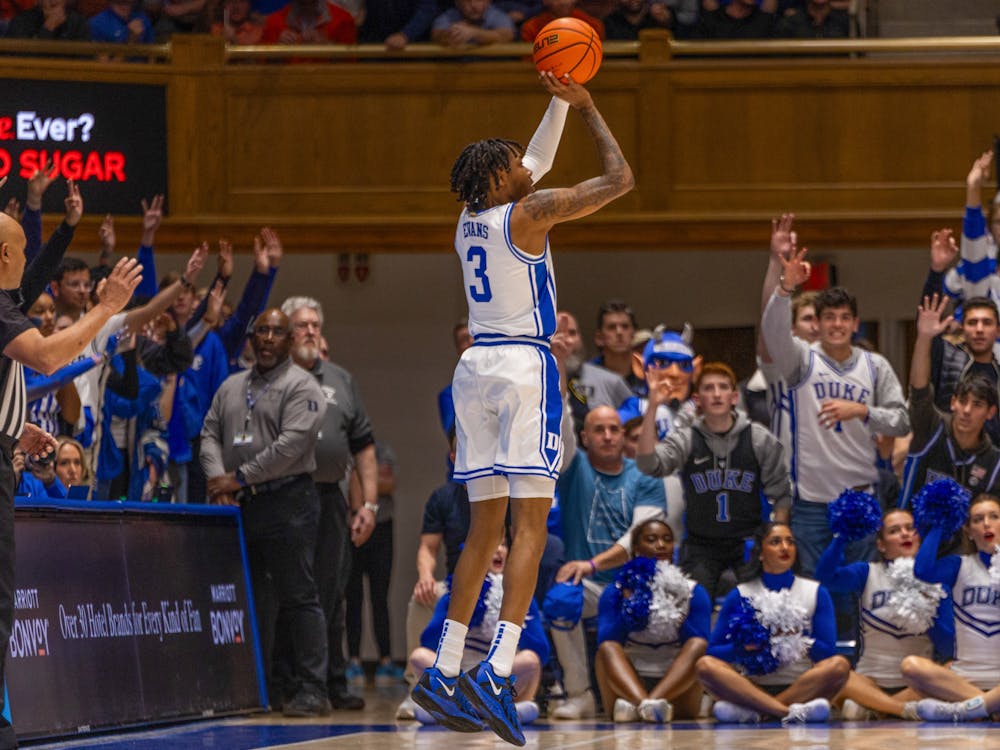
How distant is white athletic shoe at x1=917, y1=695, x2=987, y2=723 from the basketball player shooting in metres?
2.91

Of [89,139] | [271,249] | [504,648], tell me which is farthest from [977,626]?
[89,139]

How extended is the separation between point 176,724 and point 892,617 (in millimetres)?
3586

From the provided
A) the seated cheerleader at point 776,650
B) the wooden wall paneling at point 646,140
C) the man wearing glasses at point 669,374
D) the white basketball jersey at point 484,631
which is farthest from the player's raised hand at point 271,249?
the seated cheerleader at point 776,650

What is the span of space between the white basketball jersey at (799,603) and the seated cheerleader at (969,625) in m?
0.50

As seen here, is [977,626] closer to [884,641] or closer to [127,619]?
[884,641]

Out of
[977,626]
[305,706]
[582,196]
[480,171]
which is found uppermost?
[480,171]

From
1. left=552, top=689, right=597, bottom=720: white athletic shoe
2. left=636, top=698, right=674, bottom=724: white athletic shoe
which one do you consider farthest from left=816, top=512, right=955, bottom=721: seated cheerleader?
left=552, top=689, right=597, bottom=720: white athletic shoe

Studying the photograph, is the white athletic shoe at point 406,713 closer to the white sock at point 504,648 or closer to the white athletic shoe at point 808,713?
the white athletic shoe at point 808,713

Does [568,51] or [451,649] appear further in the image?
[568,51]

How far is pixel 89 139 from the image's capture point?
11016 millimetres

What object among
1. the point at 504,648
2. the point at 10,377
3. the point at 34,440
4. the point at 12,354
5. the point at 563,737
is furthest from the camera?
the point at 563,737

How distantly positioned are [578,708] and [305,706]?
4.52 ft

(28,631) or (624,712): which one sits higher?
(28,631)

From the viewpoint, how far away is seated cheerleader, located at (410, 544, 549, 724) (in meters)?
7.65
